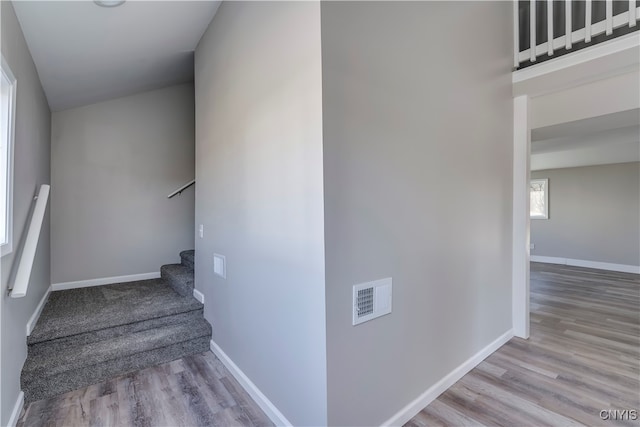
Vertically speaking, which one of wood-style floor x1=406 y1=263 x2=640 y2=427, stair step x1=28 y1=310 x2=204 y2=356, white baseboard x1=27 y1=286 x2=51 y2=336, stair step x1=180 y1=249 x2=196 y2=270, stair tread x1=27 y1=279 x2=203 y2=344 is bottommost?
wood-style floor x1=406 y1=263 x2=640 y2=427

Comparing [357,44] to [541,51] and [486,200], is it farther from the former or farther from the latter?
[541,51]

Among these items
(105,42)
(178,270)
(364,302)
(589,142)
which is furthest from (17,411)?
(589,142)

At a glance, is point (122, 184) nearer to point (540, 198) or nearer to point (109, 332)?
point (109, 332)

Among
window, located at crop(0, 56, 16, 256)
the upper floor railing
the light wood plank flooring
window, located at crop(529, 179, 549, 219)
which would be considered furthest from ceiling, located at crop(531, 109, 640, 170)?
window, located at crop(0, 56, 16, 256)

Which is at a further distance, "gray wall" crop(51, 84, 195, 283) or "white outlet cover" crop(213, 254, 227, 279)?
"gray wall" crop(51, 84, 195, 283)

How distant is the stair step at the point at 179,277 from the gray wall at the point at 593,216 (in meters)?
7.84

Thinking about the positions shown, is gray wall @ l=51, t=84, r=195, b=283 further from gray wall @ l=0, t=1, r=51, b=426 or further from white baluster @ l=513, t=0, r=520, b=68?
white baluster @ l=513, t=0, r=520, b=68

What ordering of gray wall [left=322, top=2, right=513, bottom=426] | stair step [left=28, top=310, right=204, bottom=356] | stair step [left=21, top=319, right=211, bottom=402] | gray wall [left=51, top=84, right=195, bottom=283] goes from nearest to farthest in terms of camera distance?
gray wall [left=322, top=2, right=513, bottom=426] → stair step [left=21, top=319, right=211, bottom=402] → stair step [left=28, top=310, right=204, bottom=356] → gray wall [left=51, top=84, right=195, bottom=283]

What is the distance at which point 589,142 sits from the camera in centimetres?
444

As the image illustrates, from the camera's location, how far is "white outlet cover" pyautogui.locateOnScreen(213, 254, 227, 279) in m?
2.36

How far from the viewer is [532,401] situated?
6.33 ft

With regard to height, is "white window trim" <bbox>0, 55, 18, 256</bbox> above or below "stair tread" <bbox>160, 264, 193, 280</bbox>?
above

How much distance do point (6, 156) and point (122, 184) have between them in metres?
2.29

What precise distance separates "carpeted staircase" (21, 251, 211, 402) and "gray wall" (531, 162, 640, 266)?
7.81 m
